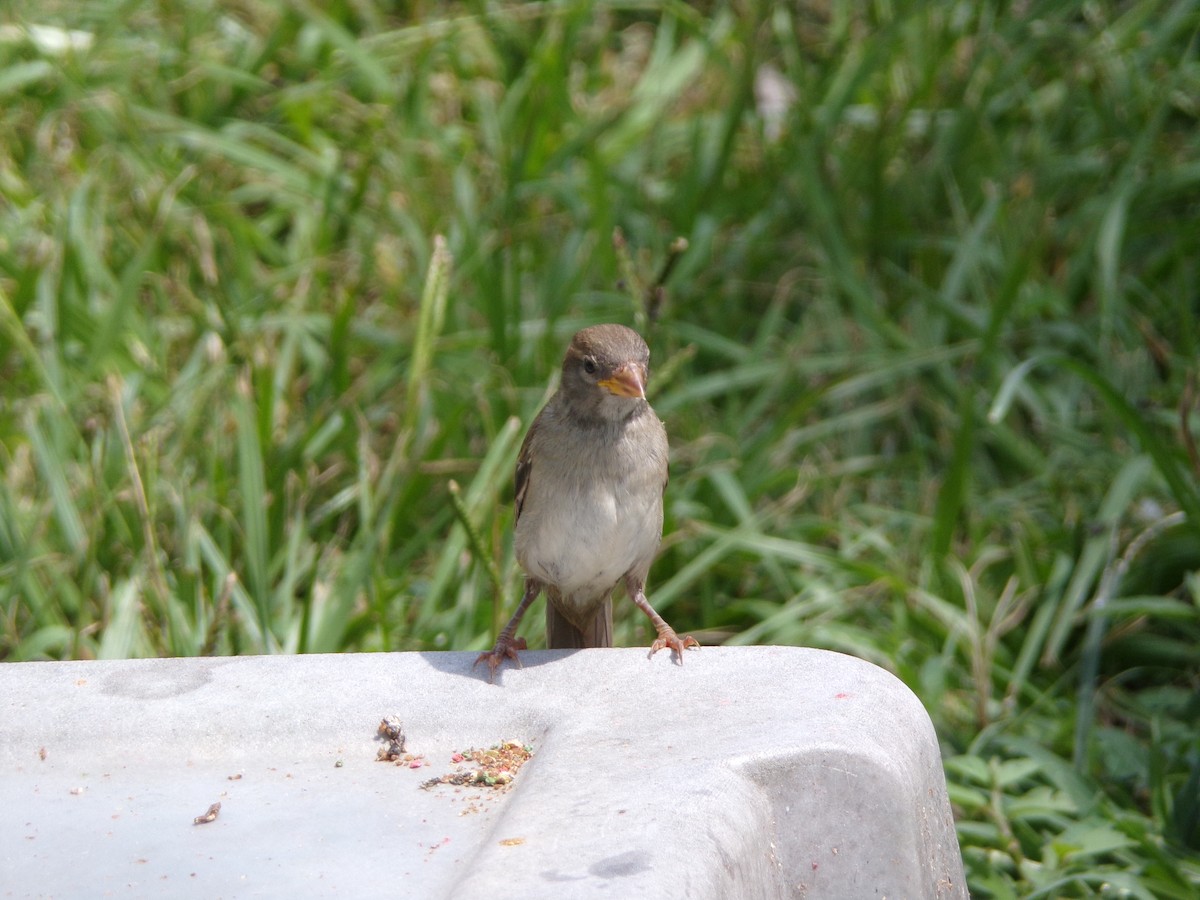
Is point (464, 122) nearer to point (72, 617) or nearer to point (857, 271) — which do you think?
point (857, 271)

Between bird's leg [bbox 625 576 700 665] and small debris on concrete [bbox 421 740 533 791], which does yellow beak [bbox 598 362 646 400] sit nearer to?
bird's leg [bbox 625 576 700 665]

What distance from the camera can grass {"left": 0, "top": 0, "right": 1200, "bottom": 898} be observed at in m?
3.58

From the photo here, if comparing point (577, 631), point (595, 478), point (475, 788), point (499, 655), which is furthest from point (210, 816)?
point (577, 631)

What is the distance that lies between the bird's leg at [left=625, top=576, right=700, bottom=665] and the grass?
1.11ft

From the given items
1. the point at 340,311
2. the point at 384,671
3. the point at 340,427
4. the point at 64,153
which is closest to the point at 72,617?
the point at 340,427

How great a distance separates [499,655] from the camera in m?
2.62

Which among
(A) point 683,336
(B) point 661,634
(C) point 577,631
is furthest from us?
(A) point 683,336

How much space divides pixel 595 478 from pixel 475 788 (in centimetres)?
88

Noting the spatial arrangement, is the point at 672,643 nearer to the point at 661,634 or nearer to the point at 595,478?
the point at 661,634

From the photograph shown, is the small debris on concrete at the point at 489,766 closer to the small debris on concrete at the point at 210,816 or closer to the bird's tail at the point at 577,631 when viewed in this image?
the small debris on concrete at the point at 210,816

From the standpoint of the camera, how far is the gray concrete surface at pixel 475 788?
1.90 metres

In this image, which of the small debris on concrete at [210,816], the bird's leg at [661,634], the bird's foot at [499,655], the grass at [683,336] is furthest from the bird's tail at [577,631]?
the small debris on concrete at [210,816]

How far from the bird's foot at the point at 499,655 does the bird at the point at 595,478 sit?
0.16m

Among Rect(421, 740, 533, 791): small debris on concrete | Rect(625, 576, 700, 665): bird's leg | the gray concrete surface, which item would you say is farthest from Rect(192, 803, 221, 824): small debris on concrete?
Rect(625, 576, 700, 665): bird's leg
